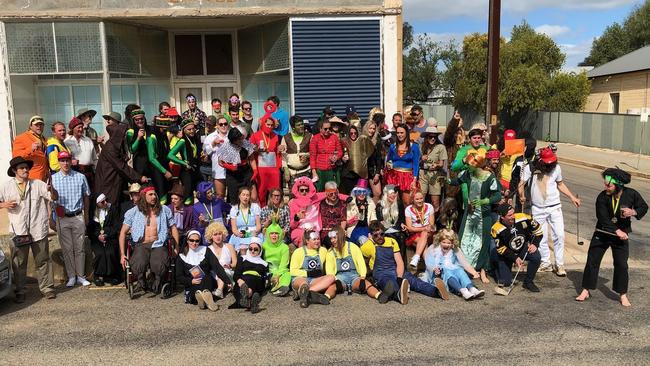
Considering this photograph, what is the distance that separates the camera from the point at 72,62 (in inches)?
477

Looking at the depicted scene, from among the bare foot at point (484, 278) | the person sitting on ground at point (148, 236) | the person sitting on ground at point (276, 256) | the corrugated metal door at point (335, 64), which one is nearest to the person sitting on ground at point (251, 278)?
the person sitting on ground at point (276, 256)

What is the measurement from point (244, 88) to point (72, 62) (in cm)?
416

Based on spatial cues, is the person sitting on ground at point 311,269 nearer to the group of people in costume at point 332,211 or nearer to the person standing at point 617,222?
the group of people in costume at point 332,211

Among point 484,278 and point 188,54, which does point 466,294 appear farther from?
point 188,54

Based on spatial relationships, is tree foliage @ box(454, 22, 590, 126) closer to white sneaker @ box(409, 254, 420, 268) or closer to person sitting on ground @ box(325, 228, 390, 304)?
white sneaker @ box(409, 254, 420, 268)

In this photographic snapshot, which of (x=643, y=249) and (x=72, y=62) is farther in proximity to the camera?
Answer: (x=72, y=62)

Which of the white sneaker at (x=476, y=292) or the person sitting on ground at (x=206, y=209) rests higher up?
the person sitting on ground at (x=206, y=209)

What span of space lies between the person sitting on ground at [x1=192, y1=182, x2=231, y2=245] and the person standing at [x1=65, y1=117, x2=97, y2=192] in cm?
177

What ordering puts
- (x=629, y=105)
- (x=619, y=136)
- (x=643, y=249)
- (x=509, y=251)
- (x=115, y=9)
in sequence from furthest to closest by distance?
(x=629, y=105) → (x=619, y=136) → (x=115, y=9) → (x=643, y=249) → (x=509, y=251)

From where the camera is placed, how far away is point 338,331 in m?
6.02

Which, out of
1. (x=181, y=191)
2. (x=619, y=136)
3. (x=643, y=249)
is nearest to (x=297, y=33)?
(x=181, y=191)

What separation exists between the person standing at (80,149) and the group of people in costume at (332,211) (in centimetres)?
12

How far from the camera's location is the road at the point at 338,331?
5367 mm

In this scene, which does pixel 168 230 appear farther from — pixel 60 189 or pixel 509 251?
pixel 509 251
